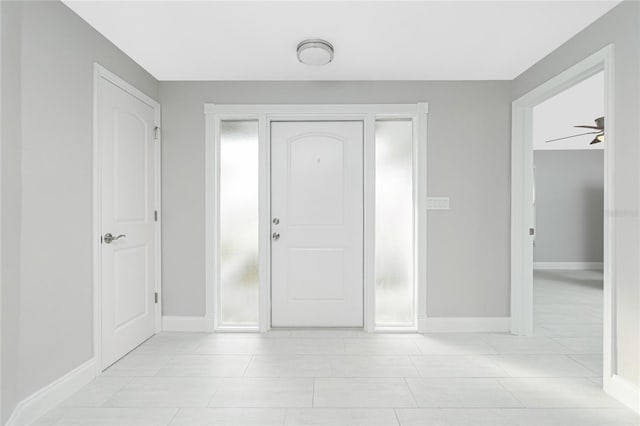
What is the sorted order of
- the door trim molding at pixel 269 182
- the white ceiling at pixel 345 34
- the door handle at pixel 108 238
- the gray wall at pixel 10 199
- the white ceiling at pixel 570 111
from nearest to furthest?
the gray wall at pixel 10 199, the white ceiling at pixel 345 34, the door handle at pixel 108 238, the door trim molding at pixel 269 182, the white ceiling at pixel 570 111

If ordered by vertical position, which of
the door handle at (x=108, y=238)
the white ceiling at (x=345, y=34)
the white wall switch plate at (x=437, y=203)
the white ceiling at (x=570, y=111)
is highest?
the white ceiling at (x=570, y=111)

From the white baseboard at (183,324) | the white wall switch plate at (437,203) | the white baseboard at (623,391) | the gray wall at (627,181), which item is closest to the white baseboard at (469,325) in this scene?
the white wall switch plate at (437,203)

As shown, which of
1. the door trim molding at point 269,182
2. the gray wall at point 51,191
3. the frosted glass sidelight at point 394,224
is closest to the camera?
the gray wall at point 51,191

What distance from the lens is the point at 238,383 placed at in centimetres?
241

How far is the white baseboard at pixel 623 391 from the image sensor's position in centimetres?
206

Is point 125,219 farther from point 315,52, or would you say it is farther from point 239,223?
point 315,52

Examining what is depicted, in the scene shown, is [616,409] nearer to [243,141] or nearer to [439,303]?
[439,303]

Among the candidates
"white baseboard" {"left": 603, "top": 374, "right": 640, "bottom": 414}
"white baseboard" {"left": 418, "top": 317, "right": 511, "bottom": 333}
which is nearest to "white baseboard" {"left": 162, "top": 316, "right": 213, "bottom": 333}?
"white baseboard" {"left": 418, "top": 317, "right": 511, "bottom": 333}

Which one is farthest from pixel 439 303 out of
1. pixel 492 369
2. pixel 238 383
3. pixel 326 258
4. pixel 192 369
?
pixel 192 369

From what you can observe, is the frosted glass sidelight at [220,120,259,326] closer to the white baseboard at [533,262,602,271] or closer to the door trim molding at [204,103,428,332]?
the door trim molding at [204,103,428,332]

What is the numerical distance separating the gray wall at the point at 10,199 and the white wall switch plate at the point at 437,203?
296 cm

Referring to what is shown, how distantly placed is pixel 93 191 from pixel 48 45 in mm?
880

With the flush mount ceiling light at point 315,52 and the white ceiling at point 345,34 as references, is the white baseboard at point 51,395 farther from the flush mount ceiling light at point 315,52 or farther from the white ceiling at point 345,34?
the flush mount ceiling light at point 315,52

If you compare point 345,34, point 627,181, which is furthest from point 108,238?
point 627,181
